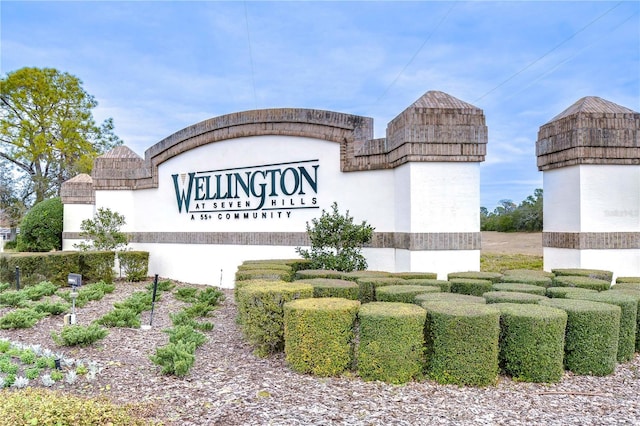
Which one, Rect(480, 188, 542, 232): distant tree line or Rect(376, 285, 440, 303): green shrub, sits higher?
Rect(480, 188, 542, 232): distant tree line

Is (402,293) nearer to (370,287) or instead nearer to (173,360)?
(370,287)

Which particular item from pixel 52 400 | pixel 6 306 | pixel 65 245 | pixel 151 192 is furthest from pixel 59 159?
pixel 52 400

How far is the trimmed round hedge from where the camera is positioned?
5473 millimetres

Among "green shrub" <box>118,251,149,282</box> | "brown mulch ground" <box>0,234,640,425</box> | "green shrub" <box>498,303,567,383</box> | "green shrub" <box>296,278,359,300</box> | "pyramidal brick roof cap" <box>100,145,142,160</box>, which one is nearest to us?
"brown mulch ground" <box>0,234,640,425</box>

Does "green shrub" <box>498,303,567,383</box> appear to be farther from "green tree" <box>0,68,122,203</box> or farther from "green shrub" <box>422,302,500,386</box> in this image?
"green tree" <box>0,68,122,203</box>

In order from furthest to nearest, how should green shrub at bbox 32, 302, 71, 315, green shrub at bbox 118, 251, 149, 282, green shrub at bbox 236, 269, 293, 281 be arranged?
green shrub at bbox 118, 251, 149, 282 → green shrub at bbox 32, 302, 71, 315 → green shrub at bbox 236, 269, 293, 281

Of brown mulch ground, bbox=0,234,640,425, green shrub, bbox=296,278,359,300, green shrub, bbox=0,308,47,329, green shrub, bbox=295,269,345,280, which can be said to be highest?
green shrub, bbox=295,269,345,280

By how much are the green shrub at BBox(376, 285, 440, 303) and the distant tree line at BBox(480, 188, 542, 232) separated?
762 cm

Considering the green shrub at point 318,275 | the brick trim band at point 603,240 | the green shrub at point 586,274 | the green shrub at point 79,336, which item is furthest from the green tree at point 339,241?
the green shrub at point 79,336

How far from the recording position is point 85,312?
8.49 meters

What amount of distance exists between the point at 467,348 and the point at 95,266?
35.2 feet

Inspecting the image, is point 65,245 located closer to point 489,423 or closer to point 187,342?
point 187,342

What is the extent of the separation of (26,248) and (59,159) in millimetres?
14683

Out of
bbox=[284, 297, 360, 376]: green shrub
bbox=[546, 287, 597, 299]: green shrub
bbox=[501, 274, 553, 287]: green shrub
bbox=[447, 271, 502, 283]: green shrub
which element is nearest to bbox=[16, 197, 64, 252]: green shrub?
bbox=[447, 271, 502, 283]: green shrub
